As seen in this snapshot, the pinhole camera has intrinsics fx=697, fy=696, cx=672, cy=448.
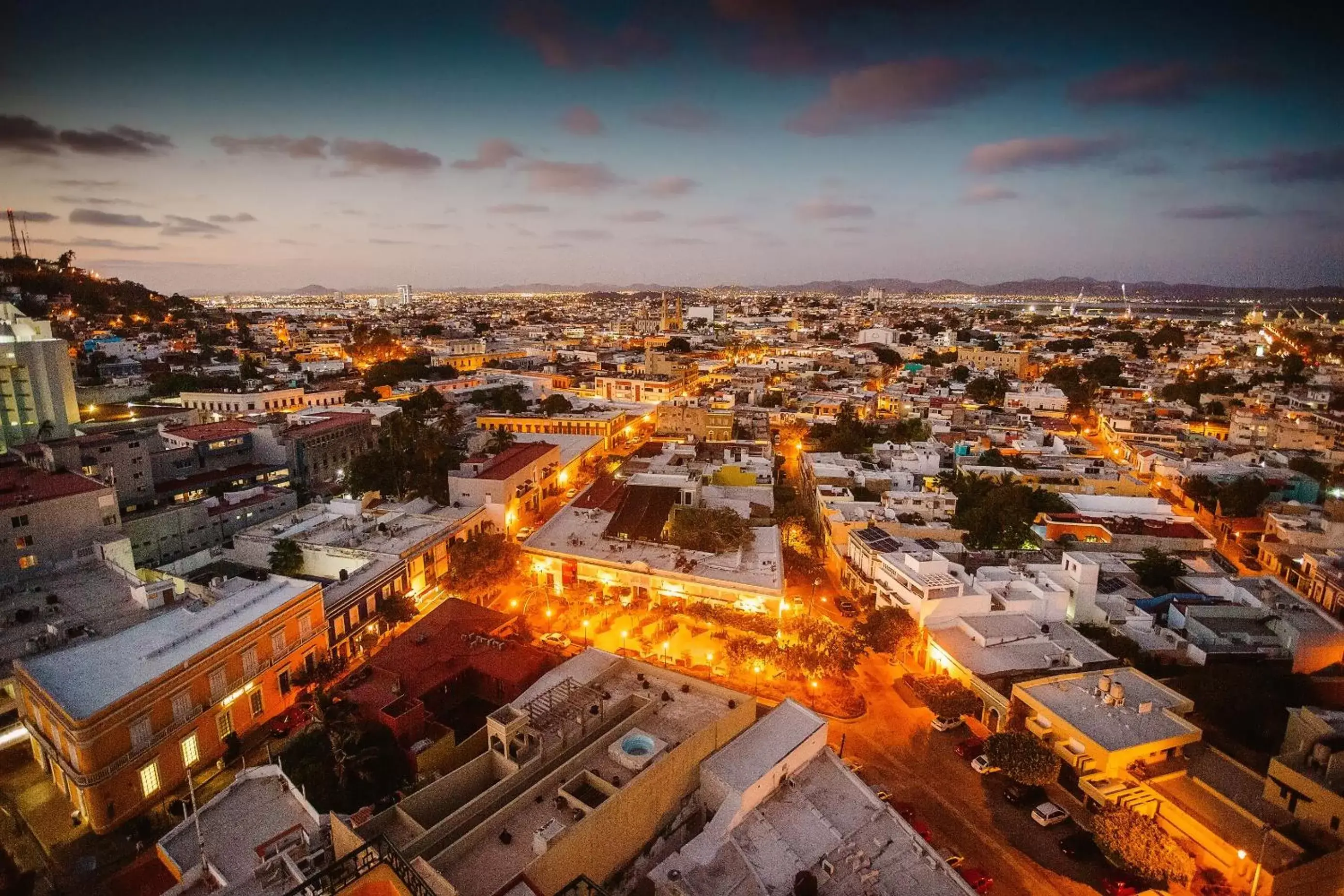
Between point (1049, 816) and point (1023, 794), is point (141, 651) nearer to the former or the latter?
point (1023, 794)

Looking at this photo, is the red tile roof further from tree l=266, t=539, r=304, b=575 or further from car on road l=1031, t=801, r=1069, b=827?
car on road l=1031, t=801, r=1069, b=827

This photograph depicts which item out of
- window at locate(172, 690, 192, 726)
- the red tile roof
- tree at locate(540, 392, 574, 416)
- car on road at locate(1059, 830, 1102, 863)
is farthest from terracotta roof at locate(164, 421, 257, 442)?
car on road at locate(1059, 830, 1102, 863)

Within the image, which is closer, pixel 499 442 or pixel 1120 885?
pixel 1120 885

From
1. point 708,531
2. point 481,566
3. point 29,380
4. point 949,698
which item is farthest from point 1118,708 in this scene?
point 29,380

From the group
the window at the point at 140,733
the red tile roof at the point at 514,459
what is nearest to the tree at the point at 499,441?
the red tile roof at the point at 514,459

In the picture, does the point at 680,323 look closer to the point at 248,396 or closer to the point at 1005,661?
the point at 248,396

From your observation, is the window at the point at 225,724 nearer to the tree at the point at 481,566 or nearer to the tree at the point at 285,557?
the tree at the point at 285,557

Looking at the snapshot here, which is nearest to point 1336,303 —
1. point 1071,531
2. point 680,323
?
point 680,323
